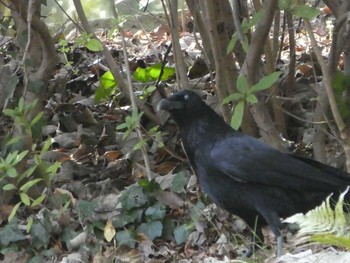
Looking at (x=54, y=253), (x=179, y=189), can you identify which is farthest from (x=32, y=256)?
(x=179, y=189)

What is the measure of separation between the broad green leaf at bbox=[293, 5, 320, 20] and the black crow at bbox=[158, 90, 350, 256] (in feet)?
3.11

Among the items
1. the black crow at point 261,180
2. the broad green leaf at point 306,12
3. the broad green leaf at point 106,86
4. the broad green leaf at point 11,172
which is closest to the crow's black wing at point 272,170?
the black crow at point 261,180

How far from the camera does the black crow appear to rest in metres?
5.15

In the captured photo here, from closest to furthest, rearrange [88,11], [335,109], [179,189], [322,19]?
[335,109] → [179,189] → [322,19] → [88,11]

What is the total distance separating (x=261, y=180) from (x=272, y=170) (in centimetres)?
9

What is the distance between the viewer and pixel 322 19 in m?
8.53

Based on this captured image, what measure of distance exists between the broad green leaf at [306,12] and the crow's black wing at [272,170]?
95 cm

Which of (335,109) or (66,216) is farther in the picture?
(66,216)

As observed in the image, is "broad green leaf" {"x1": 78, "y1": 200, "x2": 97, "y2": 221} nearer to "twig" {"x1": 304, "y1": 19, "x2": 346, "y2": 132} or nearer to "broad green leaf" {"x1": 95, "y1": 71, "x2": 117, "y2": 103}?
"broad green leaf" {"x1": 95, "y1": 71, "x2": 117, "y2": 103}

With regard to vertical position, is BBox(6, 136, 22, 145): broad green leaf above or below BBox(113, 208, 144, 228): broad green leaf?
above

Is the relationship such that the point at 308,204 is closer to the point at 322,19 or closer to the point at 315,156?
the point at 315,156

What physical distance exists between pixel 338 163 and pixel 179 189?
1.11 metres

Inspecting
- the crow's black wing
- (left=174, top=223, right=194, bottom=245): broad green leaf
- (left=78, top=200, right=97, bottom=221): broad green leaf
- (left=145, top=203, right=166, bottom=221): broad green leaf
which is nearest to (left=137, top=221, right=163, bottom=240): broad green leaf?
(left=145, top=203, right=166, bottom=221): broad green leaf

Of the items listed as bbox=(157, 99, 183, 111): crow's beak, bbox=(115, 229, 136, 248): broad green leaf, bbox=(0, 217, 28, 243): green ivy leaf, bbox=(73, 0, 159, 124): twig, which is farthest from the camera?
bbox=(73, 0, 159, 124): twig
